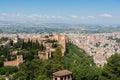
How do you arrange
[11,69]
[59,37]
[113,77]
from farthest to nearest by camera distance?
1. [59,37]
2. [11,69]
3. [113,77]

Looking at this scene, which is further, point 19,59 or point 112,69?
point 19,59

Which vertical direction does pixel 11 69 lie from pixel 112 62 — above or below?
below

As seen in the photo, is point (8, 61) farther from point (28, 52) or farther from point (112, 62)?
point (112, 62)

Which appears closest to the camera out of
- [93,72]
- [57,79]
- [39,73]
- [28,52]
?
[57,79]

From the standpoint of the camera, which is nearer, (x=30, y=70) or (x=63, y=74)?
(x=63, y=74)

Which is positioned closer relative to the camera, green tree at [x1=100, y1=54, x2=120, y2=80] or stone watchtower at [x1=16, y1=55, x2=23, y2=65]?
green tree at [x1=100, y1=54, x2=120, y2=80]

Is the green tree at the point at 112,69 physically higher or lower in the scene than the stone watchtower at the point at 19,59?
higher

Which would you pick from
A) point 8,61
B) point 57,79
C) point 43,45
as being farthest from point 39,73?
point 43,45

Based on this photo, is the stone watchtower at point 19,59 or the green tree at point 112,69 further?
the stone watchtower at point 19,59

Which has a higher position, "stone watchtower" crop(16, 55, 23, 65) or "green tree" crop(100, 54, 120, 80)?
"green tree" crop(100, 54, 120, 80)

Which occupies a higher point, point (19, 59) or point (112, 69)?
point (112, 69)
